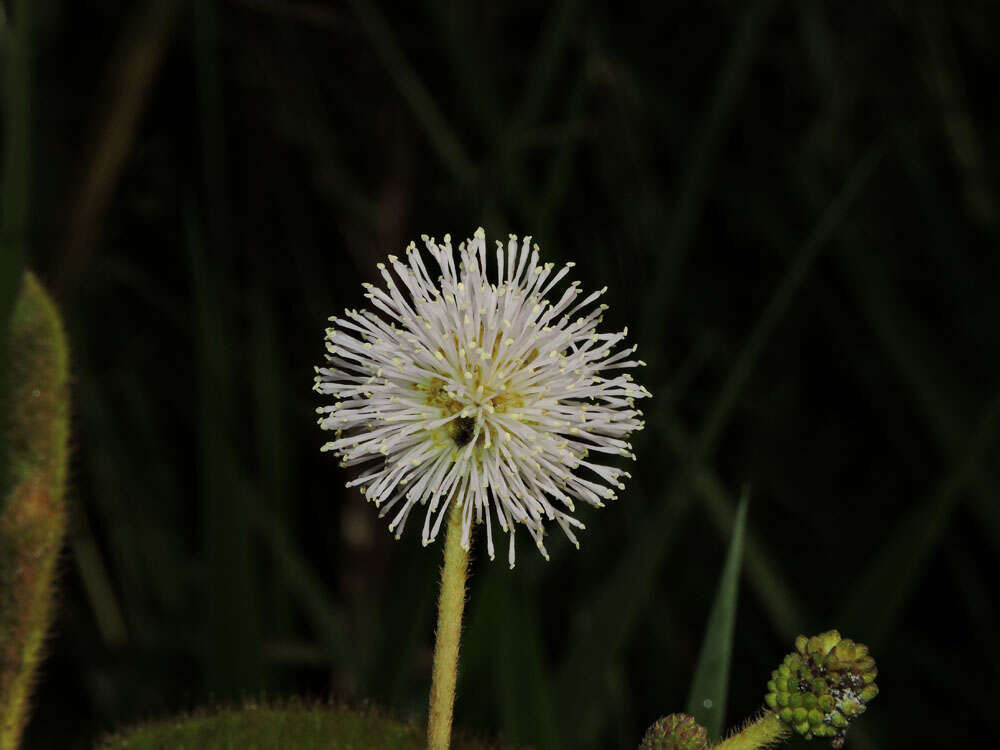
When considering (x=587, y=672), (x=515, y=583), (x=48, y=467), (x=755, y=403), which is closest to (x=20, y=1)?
(x=48, y=467)

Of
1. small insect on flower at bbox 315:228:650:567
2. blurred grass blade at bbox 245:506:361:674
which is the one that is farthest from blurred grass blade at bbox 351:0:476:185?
small insect on flower at bbox 315:228:650:567

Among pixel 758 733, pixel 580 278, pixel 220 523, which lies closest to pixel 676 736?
pixel 758 733

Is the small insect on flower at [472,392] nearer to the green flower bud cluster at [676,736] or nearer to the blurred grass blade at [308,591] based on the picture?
the green flower bud cluster at [676,736]

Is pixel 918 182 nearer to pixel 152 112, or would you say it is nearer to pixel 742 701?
pixel 742 701

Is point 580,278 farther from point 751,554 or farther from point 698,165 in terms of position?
point 751,554

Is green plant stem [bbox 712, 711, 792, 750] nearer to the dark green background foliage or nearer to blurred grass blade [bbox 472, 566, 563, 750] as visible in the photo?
blurred grass blade [bbox 472, 566, 563, 750]
